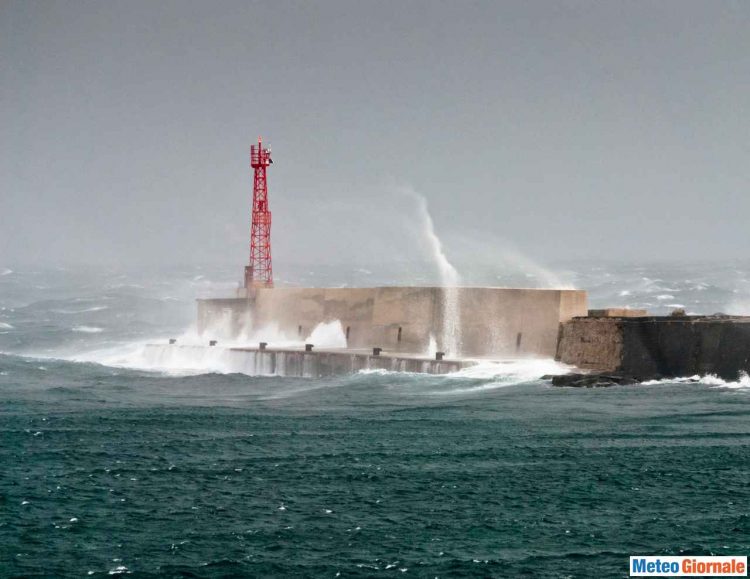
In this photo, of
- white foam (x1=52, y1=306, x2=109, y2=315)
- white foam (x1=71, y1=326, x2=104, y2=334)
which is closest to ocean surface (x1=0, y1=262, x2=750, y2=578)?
white foam (x1=71, y1=326, x2=104, y2=334)

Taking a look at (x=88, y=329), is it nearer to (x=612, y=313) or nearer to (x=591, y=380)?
(x=612, y=313)

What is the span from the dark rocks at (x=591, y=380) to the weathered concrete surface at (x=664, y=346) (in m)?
0.46

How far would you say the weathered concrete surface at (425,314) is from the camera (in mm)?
27672

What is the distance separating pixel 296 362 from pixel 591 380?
9480 mm

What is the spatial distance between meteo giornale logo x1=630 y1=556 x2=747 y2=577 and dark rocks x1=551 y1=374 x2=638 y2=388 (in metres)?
13.2

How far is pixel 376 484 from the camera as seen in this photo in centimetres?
1349

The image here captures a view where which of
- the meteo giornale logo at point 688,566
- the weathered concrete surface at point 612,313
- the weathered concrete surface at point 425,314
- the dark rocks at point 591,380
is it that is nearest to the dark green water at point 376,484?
the meteo giornale logo at point 688,566

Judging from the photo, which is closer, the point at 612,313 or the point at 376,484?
the point at 376,484

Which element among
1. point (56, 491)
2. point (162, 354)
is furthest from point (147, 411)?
point (162, 354)

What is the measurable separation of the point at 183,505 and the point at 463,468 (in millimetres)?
4110

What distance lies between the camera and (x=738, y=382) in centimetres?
2303

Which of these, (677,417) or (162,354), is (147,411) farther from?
(162,354)

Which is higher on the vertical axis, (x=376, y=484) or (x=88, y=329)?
(x=88, y=329)

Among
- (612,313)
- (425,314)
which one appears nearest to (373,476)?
(612,313)
